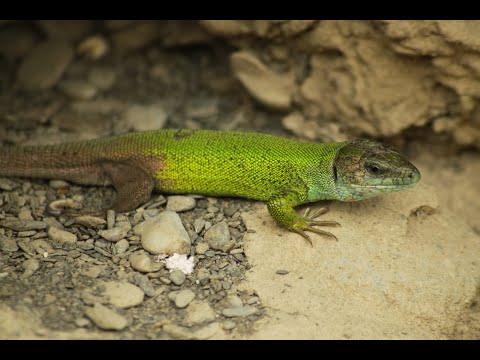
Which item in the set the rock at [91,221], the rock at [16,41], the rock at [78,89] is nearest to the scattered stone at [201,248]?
the rock at [91,221]

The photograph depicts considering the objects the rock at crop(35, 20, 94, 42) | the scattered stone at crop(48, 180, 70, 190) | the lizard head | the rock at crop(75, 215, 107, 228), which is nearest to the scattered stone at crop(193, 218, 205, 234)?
the rock at crop(75, 215, 107, 228)

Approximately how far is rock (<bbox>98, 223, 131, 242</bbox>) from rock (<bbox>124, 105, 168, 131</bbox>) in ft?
5.74

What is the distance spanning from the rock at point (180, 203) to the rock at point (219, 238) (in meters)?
0.40

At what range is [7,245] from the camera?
5074mm

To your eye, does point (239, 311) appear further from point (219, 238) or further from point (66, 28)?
point (66, 28)

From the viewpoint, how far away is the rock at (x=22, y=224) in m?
5.31

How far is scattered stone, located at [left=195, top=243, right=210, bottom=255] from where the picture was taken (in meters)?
5.23

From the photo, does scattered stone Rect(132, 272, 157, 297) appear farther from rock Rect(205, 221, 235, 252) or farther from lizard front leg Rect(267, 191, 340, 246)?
lizard front leg Rect(267, 191, 340, 246)

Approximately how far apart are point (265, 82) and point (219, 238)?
7.90 ft

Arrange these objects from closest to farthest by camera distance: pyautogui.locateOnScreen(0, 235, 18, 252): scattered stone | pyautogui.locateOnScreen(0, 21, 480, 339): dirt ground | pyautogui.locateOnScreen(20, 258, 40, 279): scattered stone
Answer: pyautogui.locateOnScreen(0, 21, 480, 339): dirt ground < pyautogui.locateOnScreen(20, 258, 40, 279): scattered stone < pyautogui.locateOnScreen(0, 235, 18, 252): scattered stone

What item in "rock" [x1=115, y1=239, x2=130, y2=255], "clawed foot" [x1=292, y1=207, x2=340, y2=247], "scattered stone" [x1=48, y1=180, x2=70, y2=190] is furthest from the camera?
"scattered stone" [x1=48, y1=180, x2=70, y2=190]

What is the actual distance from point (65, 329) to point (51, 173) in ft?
7.27

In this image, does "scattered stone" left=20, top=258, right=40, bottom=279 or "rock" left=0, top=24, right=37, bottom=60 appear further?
"rock" left=0, top=24, right=37, bottom=60

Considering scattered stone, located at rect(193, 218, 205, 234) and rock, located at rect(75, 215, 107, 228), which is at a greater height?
rock, located at rect(75, 215, 107, 228)
